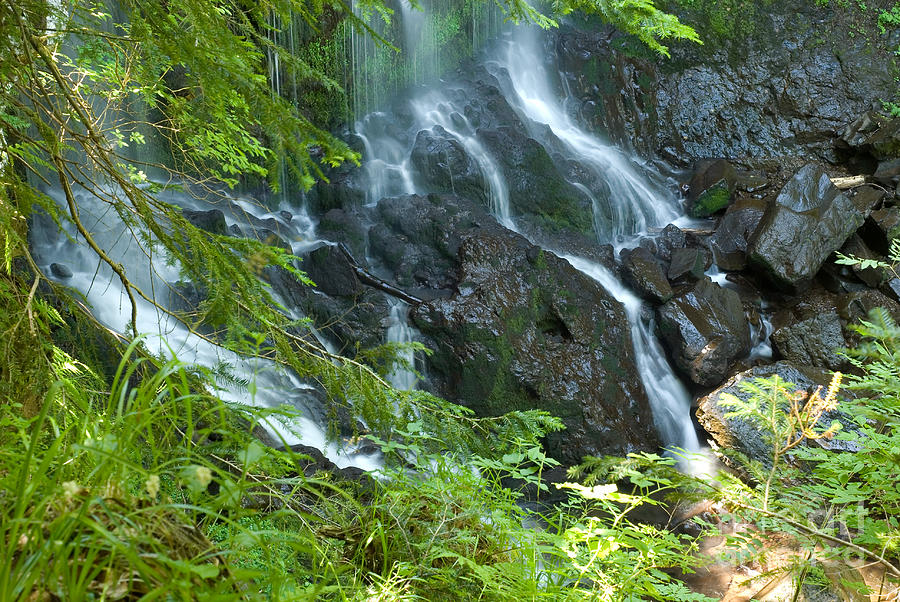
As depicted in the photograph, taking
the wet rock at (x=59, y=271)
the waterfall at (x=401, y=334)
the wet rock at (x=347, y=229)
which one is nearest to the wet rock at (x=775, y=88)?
the wet rock at (x=347, y=229)

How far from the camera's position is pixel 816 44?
14.2m

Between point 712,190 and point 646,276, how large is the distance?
3.72m

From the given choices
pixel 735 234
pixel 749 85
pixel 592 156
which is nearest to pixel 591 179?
pixel 592 156

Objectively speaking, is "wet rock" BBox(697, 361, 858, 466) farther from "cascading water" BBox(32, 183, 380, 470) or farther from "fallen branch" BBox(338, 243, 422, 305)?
"cascading water" BBox(32, 183, 380, 470)

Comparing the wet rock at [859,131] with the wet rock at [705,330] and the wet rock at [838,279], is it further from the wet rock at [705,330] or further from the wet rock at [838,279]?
the wet rock at [705,330]

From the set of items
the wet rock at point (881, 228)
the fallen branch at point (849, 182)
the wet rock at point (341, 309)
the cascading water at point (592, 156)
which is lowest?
the wet rock at point (341, 309)

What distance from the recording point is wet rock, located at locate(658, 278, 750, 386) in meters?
8.69

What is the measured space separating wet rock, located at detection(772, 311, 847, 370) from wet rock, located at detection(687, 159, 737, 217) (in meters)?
3.38

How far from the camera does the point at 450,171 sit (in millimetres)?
10414

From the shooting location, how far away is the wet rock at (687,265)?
988 cm

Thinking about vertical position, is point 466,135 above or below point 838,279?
below

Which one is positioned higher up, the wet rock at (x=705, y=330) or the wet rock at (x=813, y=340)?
the wet rock at (x=813, y=340)

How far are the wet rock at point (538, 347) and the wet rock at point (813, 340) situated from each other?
2.48 metres

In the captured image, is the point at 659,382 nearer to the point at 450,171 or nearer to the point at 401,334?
the point at 401,334
